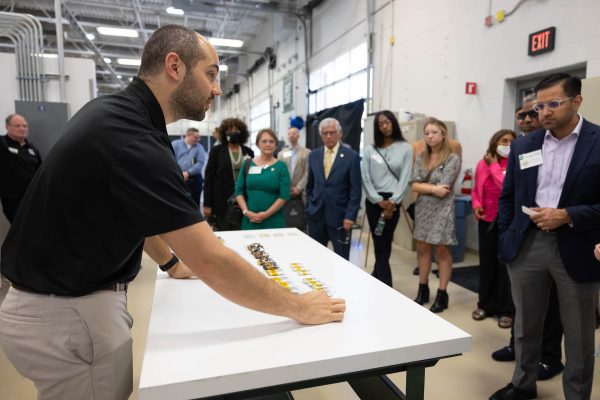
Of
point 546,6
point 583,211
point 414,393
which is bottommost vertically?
point 414,393

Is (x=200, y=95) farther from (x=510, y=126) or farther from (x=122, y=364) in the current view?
(x=510, y=126)

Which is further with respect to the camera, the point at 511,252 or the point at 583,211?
the point at 511,252

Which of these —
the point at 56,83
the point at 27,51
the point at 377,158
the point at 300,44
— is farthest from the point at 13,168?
the point at 300,44

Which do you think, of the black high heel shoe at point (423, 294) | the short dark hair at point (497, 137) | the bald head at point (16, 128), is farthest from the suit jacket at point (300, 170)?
the bald head at point (16, 128)

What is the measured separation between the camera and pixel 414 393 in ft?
3.07

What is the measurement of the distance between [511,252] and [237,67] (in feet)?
40.7

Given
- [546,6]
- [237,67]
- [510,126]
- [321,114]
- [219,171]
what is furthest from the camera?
[237,67]

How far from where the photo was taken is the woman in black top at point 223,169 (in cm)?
348

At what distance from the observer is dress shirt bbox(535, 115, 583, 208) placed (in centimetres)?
155

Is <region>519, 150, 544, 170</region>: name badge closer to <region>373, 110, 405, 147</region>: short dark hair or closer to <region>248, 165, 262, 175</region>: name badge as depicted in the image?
<region>373, 110, 405, 147</region>: short dark hair

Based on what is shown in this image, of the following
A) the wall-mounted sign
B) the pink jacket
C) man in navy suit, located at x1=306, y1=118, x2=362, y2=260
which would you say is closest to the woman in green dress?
man in navy suit, located at x1=306, y1=118, x2=362, y2=260

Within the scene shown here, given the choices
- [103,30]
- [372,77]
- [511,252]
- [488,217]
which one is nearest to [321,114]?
[372,77]

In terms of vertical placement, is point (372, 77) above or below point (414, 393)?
above

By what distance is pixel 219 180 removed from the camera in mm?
3490
